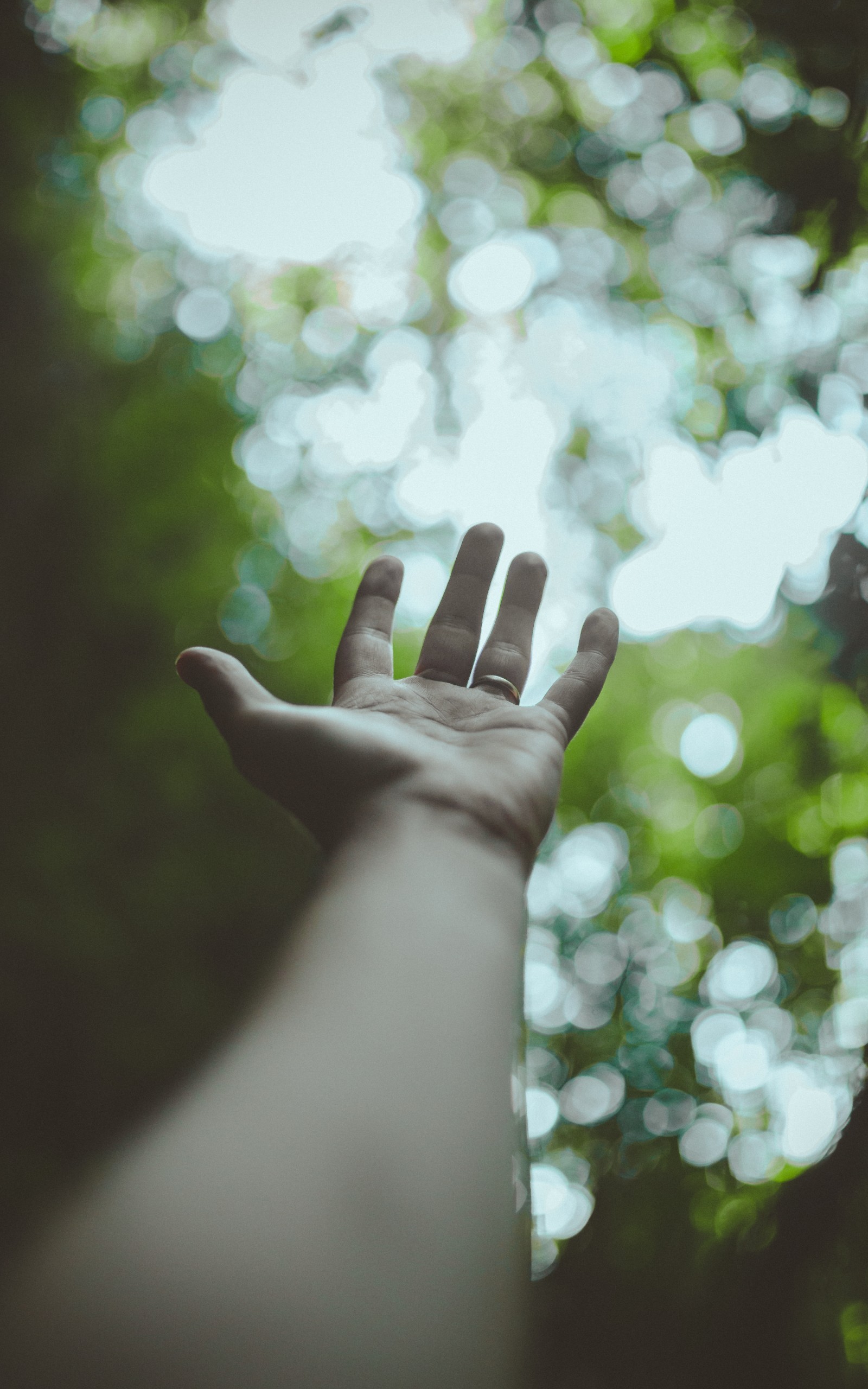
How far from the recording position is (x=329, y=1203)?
759 mm

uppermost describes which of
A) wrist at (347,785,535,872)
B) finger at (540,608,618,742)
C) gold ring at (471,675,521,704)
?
finger at (540,608,618,742)

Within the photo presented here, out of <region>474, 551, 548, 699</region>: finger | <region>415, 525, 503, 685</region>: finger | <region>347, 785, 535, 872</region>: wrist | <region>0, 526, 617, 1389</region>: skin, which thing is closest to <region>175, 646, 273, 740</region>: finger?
<region>0, 526, 617, 1389</region>: skin

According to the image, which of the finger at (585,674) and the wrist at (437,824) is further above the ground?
the finger at (585,674)

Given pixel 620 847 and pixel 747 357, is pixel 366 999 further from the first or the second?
pixel 747 357

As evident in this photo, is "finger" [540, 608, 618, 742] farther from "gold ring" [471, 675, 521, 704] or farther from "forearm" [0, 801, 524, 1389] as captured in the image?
"forearm" [0, 801, 524, 1389]

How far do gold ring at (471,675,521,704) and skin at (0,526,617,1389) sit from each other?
662 mm

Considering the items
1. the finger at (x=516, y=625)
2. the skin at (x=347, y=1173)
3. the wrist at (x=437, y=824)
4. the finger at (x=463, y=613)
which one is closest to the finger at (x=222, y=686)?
the skin at (x=347, y=1173)

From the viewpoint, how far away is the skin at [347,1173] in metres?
0.65

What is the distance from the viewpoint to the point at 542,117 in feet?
17.4

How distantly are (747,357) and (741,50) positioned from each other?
183cm

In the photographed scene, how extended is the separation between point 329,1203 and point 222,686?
1077mm

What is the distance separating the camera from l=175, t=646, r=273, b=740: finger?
1.58 metres

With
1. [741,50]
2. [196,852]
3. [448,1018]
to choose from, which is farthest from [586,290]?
[448,1018]

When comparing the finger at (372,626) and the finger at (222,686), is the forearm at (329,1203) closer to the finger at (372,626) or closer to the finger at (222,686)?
the finger at (222,686)
